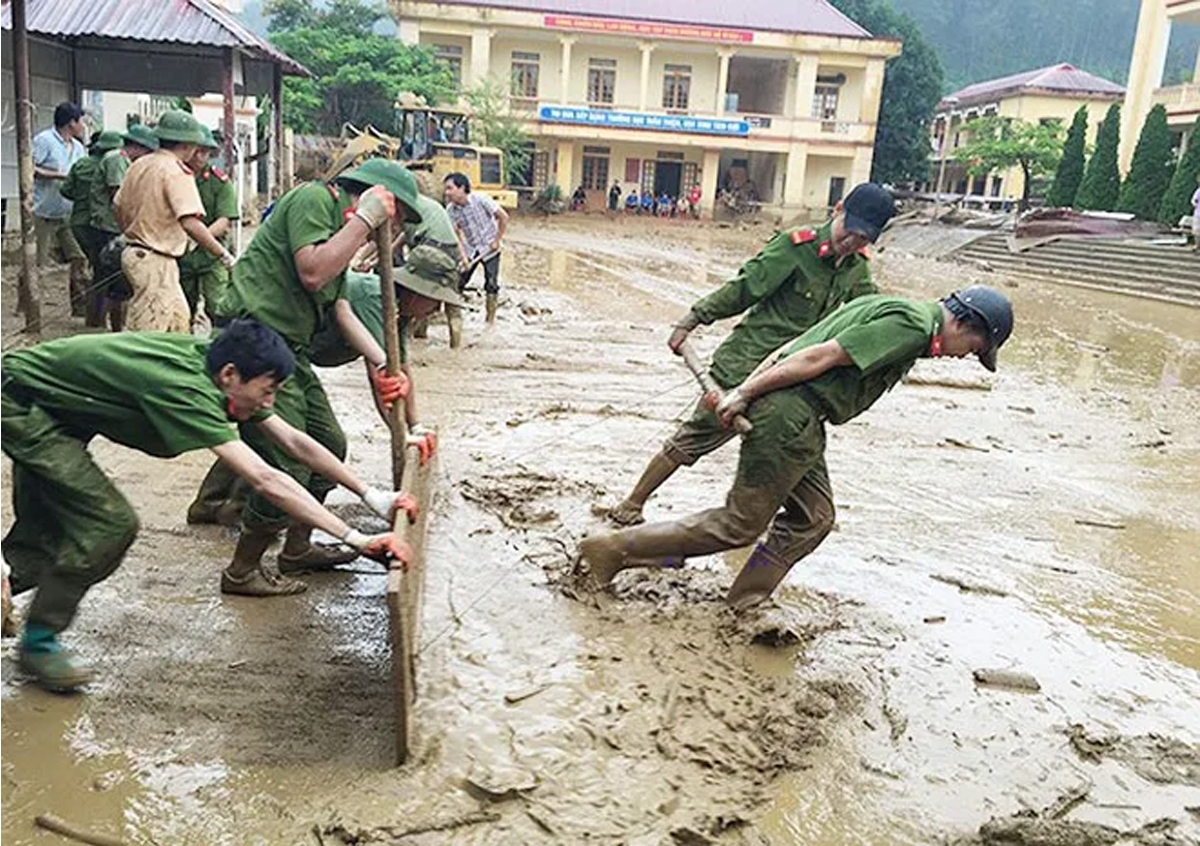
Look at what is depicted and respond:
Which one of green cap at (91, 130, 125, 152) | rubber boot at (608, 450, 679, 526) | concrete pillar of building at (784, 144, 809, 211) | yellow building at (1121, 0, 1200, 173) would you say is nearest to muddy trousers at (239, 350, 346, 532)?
rubber boot at (608, 450, 679, 526)

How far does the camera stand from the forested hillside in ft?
255

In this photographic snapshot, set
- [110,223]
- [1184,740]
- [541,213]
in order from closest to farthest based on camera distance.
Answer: [1184,740] → [110,223] → [541,213]

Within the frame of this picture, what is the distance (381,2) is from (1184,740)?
3827cm

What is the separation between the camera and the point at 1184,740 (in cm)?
362

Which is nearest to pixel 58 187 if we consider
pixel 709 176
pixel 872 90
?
pixel 709 176

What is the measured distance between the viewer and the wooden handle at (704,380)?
385cm

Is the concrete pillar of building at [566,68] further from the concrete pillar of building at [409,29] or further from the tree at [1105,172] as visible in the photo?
the tree at [1105,172]

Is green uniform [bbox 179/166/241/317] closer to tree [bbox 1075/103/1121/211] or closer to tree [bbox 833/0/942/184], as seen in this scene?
tree [bbox 1075/103/1121/211]

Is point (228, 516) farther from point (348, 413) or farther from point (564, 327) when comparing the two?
point (564, 327)

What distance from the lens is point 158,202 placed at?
20.7 ft

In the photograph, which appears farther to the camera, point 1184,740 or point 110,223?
point 110,223

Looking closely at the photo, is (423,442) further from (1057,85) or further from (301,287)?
(1057,85)

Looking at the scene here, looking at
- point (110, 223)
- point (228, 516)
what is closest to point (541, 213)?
point (110, 223)

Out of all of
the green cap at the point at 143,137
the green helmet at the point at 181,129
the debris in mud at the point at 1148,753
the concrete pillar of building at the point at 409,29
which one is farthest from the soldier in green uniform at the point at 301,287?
the concrete pillar of building at the point at 409,29
